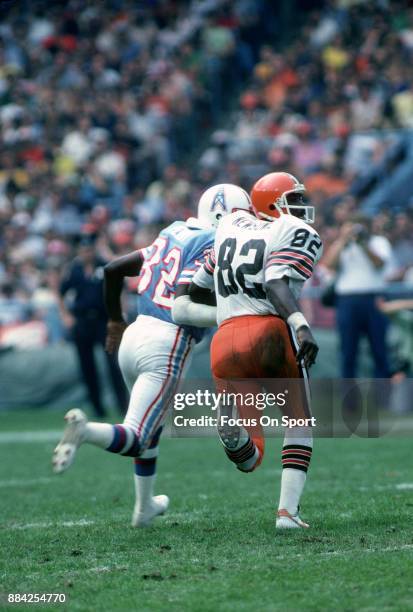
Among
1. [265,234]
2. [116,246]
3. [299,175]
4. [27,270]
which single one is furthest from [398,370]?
[265,234]

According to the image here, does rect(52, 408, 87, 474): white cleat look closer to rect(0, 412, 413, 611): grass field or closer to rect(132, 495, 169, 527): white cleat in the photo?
rect(0, 412, 413, 611): grass field

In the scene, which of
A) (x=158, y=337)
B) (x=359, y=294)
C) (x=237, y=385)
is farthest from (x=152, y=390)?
(x=359, y=294)

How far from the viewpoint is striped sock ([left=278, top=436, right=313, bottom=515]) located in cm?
528

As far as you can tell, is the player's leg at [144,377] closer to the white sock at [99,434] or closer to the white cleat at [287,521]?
the white sock at [99,434]

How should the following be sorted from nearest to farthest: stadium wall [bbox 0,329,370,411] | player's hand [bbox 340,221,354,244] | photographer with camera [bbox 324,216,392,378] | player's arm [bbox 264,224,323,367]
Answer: player's arm [bbox 264,224,323,367], player's hand [bbox 340,221,354,244], photographer with camera [bbox 324,216,392,378], stadium wall [bbox 0,329,370,411]

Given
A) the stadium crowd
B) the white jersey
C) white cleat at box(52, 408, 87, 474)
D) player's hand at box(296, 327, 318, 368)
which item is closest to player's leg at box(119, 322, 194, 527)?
the white jersey

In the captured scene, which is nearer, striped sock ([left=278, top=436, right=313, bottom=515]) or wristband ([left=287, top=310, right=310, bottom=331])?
wristband ([left=287, top=310, right=310, bottom=331])

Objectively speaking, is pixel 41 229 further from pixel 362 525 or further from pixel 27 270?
pixel 362 525

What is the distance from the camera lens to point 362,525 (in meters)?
5.36

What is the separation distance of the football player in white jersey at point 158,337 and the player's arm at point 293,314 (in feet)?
1.65

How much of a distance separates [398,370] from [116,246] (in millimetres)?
3211

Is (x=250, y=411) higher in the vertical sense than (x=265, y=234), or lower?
lower

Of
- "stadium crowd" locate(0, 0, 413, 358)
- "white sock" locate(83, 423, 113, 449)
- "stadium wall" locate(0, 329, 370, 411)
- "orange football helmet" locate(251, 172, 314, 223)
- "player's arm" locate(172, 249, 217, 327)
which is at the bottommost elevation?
"white sock" locate(83, 423, 113, 449)

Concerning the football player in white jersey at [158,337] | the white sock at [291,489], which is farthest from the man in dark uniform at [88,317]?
the white sock at [291,489]
